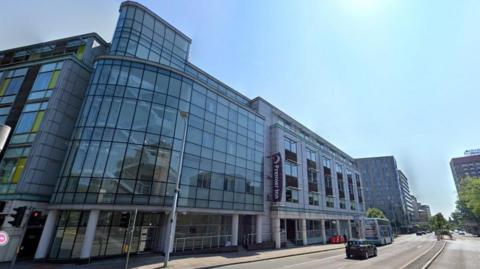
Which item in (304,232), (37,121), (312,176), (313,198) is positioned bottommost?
(304,232)

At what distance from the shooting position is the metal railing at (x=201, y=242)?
22.0 m

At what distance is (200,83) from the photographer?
2630cm

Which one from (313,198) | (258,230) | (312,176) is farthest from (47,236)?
(312,176)

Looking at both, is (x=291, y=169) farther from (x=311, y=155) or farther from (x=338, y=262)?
(x=338, y=262)

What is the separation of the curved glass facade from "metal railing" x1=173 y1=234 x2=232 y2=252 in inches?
139

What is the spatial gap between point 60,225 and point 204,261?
11.2 meters

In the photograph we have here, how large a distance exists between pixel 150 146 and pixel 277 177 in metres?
16.9

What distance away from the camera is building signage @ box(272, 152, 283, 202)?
97.1 feet

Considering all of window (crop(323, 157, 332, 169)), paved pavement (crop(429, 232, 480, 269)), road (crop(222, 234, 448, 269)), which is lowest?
road (crop(222, 234, 448, 269))

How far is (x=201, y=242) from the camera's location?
77.9ft

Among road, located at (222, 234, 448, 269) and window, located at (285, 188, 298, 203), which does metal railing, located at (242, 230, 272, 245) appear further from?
road, located at (222, 234, 448, 269)

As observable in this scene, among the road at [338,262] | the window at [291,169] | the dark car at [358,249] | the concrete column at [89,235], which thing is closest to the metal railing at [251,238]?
the road at [338,262]

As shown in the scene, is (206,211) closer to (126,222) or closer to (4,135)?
(126,222)

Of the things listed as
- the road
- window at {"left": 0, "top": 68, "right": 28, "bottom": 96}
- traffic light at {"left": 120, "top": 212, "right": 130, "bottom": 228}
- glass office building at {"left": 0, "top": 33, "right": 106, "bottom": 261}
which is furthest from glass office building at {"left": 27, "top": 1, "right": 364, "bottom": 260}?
window at {"left": 0, "top": 68, "right": 28, "bottom": 96}
